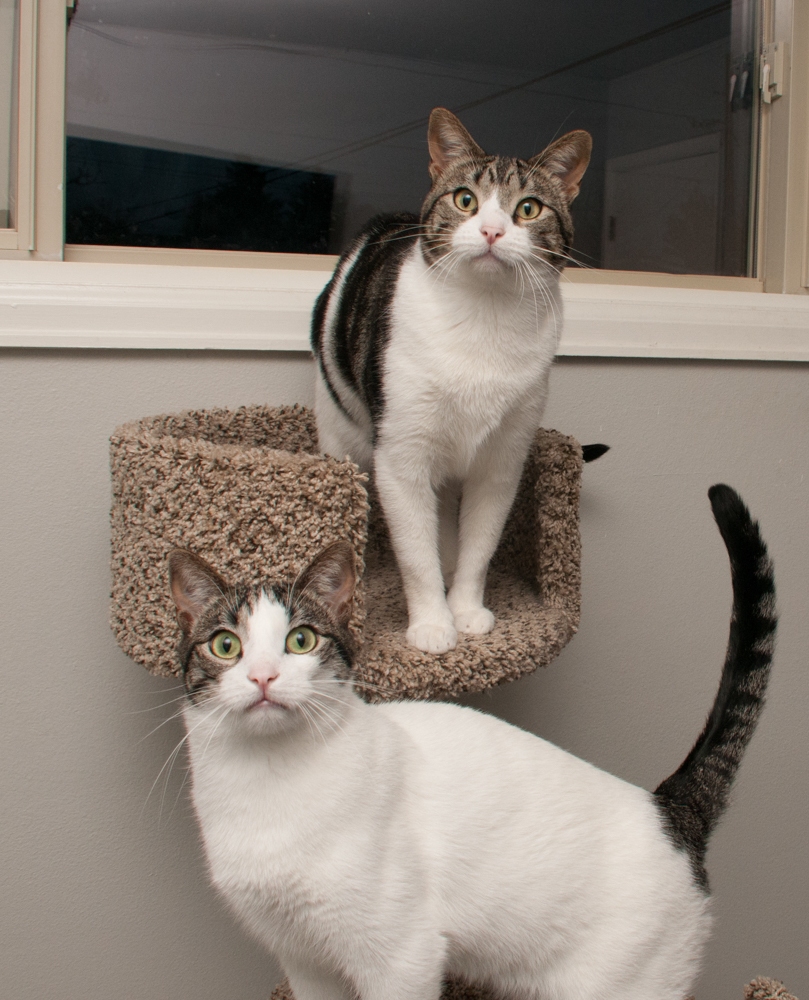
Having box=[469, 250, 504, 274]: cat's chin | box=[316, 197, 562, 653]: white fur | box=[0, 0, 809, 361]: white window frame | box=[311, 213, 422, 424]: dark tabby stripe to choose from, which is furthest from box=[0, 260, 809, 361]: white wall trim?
box=[469, 250, 504, 274]: cat's chin

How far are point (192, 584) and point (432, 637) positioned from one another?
12.4 inches

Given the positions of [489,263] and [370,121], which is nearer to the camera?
[489,263]

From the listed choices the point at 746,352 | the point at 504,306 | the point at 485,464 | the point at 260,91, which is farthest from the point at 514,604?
the point at 260,91

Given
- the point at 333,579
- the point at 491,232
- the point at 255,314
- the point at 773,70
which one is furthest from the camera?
the point at 773,70

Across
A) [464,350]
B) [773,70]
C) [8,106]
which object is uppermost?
[773,70]

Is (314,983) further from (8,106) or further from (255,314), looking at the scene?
(8,106)

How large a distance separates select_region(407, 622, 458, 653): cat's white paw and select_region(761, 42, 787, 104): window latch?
4.14 feet

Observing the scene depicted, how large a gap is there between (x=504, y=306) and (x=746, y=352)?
0.73 m

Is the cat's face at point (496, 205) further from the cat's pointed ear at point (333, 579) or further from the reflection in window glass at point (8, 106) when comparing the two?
the reflection in window glass at point (8, 106)

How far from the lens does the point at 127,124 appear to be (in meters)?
1.34

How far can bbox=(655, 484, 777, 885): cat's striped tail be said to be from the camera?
0.87 meters

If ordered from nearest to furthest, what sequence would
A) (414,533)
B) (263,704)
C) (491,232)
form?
(263,704)
(491,232)
(414,533)

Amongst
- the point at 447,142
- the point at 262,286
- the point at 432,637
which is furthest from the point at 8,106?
the point at 432,637

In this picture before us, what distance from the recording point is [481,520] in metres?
1.09
